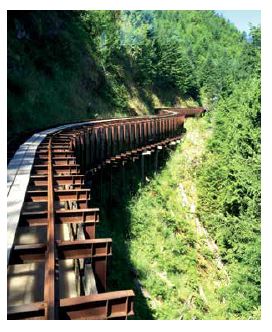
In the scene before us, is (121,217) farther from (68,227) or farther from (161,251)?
(68,227)

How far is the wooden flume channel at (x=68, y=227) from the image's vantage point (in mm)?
4223

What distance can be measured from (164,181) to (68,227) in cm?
1968

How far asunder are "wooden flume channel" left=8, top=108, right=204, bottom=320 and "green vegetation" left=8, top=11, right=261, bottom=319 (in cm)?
371

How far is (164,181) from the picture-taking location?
1094 inches

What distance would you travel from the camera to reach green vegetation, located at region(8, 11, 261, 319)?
16.4 meters

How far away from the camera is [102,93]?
4222 cm

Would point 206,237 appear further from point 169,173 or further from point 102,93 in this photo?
point 102,93

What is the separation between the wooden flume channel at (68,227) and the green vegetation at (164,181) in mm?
3711

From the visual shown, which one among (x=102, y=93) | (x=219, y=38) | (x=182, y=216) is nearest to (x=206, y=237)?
(x=182, y=216)

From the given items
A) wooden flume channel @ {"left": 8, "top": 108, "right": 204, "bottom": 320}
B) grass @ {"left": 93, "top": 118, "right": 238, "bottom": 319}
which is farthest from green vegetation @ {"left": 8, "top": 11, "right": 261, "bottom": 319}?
wooden flume channel @ {"left": 8, "top": 108, "right": 204, "bottom": 320}

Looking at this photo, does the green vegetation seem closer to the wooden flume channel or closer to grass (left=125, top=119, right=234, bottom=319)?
grass (left=125, top=119, right=234, bottom=319)

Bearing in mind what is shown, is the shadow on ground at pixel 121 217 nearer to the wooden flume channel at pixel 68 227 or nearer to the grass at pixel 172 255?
the grass at pixel 172 255

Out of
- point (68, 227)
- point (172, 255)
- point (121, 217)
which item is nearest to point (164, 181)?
point (121, 217)

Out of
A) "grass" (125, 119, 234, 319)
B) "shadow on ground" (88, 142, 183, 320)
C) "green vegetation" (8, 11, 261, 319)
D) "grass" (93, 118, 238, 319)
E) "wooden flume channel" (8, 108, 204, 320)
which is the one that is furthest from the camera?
"green vegetation" (8, 11, 261, 319)
